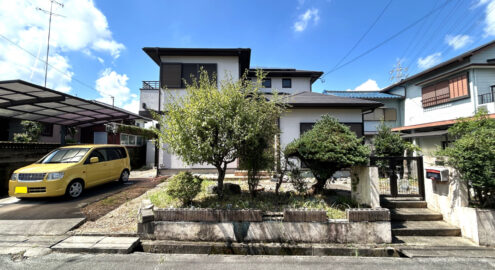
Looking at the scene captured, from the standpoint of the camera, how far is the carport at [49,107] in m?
5.38

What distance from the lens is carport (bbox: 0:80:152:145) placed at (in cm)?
538

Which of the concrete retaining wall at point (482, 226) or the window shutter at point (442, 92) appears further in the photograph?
the window shutter at point (442, 92)

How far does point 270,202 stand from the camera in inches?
153

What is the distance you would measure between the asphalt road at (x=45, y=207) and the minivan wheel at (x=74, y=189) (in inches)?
5.8

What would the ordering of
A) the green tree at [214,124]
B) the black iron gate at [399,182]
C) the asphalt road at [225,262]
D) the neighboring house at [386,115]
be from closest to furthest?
the asphalt road at [225,262]
the green tree at [214,124]
the black iron gate at [399,182]
the neighboring house at [386,115]

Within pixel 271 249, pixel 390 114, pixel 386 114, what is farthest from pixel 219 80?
pixel 390 114

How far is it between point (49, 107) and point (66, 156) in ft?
9.14

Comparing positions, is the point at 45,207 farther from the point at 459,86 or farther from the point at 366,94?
the point at 366,94

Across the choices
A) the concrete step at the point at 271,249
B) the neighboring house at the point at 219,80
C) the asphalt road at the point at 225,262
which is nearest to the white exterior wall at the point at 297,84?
the neighboring house at the point at 219,80

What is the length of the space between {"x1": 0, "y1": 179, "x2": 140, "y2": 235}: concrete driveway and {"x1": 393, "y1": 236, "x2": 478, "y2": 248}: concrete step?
6264 mm

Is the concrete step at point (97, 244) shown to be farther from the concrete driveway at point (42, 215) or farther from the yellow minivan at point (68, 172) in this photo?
the yellow minivan at point (68, 172)

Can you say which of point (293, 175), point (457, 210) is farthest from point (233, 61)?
point (457, 210)

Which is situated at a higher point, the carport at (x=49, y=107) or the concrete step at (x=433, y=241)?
the carport at (x=49, y=107)

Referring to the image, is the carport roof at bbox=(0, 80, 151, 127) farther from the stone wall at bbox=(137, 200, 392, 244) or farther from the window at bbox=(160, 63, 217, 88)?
the stone wall at bbox=(137, 200, 392, 244)
